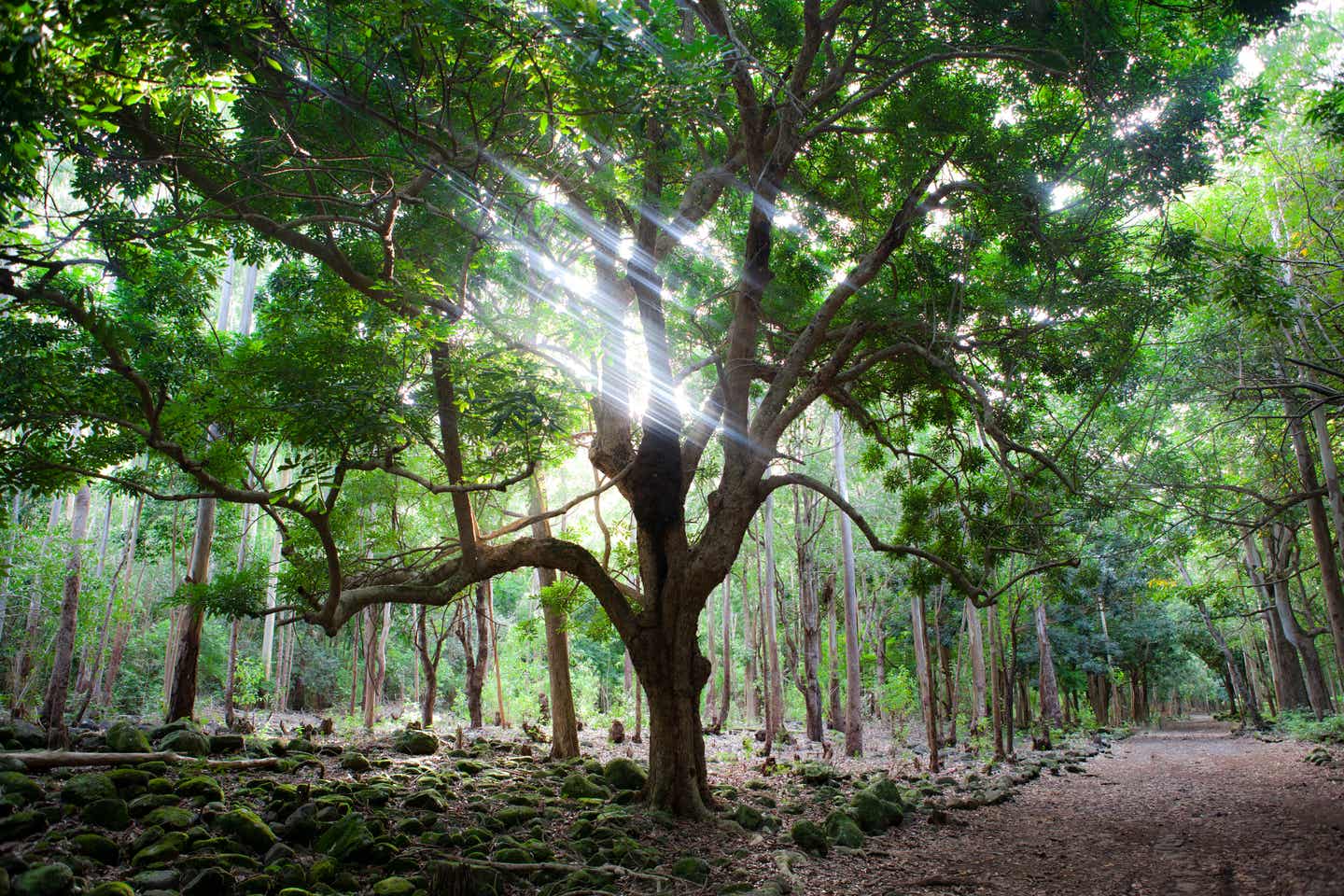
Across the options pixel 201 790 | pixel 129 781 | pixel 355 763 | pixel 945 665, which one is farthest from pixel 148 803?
pixel 945 665

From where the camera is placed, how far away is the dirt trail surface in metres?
5.41

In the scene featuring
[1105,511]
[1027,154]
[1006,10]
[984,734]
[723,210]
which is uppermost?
[723,210]

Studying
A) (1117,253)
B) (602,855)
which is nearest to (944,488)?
(1117,253)

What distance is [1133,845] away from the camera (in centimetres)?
681

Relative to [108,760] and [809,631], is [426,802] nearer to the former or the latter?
[108,760]

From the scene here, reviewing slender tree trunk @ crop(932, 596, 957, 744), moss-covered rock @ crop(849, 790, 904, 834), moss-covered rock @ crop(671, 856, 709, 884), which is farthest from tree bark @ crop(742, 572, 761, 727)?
moss-covered rock @ crop(671, 856, 709, 884)

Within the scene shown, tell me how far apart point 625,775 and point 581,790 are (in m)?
0.74

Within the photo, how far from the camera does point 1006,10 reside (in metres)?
5.87

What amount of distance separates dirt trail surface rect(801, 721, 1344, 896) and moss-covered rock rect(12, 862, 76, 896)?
4.87 metres

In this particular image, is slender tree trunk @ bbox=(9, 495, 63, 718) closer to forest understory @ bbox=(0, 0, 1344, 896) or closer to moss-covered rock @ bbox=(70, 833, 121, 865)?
forest understory @ bbox=(0, 0, 1344, 896)

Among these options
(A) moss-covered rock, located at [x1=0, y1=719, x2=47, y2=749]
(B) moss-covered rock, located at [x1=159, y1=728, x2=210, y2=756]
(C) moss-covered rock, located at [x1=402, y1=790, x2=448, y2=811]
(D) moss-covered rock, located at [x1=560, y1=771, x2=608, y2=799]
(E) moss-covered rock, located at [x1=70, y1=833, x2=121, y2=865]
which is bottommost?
(D) moss-covered rock, located at [x1=560, y1=771, x2=608, y2=799]

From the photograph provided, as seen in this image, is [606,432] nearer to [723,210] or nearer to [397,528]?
[723,210]

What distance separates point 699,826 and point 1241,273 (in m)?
7.05

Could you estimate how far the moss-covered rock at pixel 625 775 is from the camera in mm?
8469
